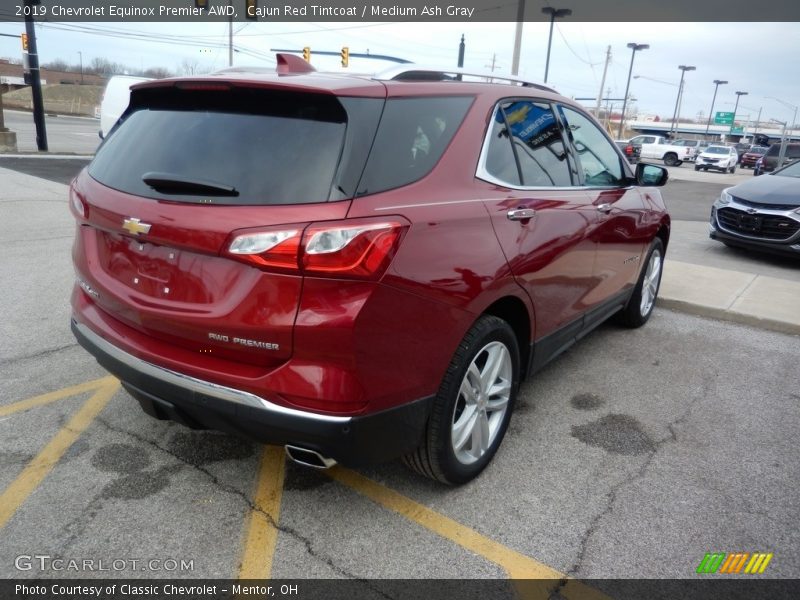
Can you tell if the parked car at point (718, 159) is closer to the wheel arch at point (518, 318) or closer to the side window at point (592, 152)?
the side window at point (592, 152)

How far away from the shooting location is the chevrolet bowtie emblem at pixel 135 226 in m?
2.32

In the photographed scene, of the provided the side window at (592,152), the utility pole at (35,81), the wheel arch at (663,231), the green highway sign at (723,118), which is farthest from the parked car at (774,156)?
the green highway sign at (723,118)

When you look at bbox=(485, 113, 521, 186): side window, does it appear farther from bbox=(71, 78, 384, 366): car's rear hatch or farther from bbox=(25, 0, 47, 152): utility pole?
bbox=(25, 0, 47, 152): utility pole

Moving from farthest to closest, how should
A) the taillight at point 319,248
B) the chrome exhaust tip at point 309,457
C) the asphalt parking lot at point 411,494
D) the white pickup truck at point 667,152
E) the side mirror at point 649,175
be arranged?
1. the white pickup truck at point 667,152
2. the side mirror at point 649,175
3. the asphalt parking lot at point 411,494
4. the chrome exhaust tip at point 309,457
5. the taillight at point 319,248

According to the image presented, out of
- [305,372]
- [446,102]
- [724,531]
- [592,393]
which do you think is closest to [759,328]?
[592,393]

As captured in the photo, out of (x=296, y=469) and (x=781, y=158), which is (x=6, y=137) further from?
(x=781, y=158)

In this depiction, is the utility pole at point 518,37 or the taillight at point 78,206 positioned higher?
the utility pole at point 518,37

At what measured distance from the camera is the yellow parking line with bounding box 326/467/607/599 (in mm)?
2309

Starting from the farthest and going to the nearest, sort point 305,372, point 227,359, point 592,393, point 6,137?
point 6,137
point 592,393
point 227,359
point 305,372

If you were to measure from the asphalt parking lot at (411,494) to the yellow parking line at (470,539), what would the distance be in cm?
1

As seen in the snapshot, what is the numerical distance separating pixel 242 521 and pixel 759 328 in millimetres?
4948

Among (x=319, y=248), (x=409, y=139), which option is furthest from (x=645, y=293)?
(x=319, y=248)

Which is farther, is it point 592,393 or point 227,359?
point 592,393

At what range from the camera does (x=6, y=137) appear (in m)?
18.3
